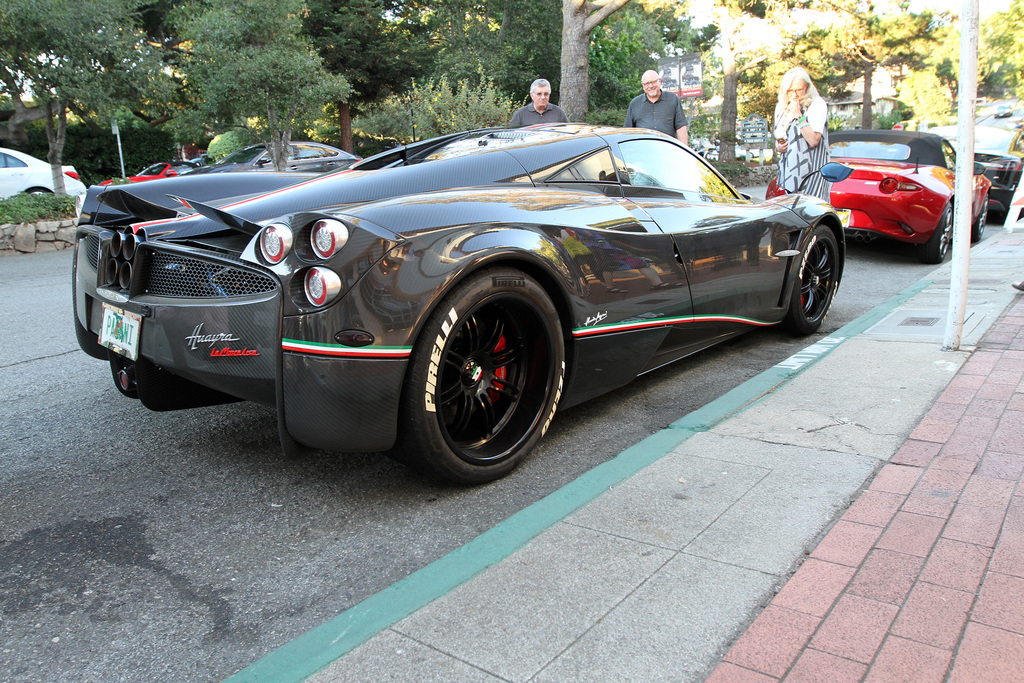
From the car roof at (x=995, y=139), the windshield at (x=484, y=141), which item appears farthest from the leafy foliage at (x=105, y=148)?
the windshield at (x=484, y=141)

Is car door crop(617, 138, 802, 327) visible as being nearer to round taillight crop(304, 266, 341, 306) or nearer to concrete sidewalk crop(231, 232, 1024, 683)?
concrete sidewalk crop(231, 232, 1024, 683)

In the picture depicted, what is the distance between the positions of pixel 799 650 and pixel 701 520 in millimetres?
697

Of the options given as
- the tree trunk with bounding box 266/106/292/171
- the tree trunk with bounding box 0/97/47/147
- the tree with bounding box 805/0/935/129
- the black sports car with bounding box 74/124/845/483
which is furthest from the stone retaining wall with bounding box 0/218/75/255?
the tree with bounding box 805/0/935/129

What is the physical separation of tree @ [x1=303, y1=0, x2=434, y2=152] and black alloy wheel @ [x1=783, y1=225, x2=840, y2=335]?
21116mm

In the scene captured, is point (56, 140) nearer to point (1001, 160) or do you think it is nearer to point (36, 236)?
point (36, 236)

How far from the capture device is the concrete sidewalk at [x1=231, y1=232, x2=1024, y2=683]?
1.82 meters

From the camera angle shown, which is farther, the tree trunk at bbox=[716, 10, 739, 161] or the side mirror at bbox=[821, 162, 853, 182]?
the tree trunk at bbox=[716, 10, 739, 161]

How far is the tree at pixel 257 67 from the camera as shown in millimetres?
14383

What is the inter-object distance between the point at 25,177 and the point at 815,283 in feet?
47.7

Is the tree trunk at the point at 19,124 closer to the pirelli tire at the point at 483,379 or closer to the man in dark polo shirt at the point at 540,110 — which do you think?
the man in dark polo shirt at the point at 540,110

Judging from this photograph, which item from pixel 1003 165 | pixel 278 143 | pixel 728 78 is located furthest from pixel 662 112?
pixel 728 78

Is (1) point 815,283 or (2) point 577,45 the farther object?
(2) point 577,45

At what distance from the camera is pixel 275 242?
94.4 inches

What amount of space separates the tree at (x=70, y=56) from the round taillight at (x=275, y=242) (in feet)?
37.1
